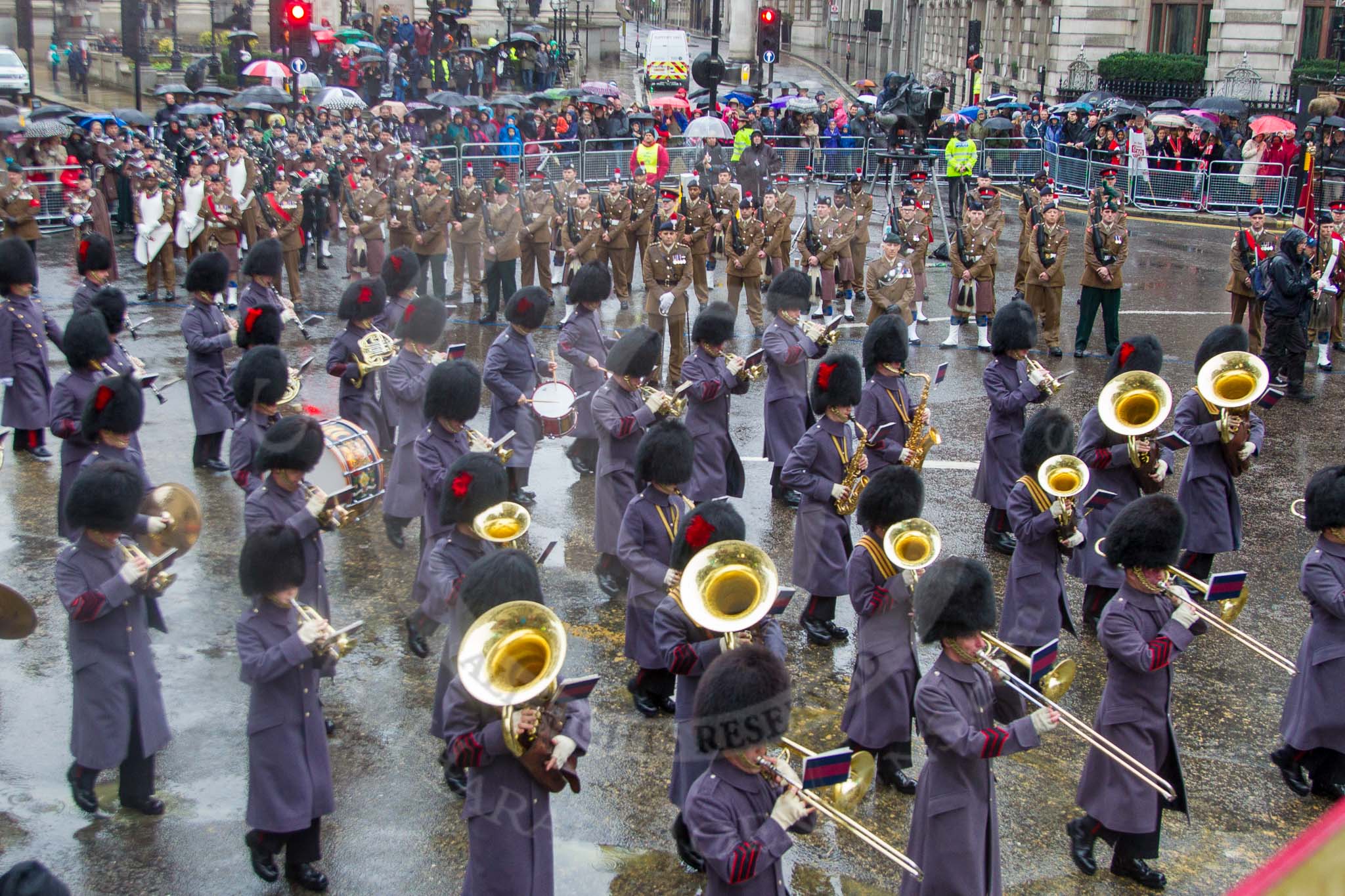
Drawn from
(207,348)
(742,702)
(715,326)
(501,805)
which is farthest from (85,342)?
(742,702)

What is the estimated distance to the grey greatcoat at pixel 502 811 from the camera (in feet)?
16.9

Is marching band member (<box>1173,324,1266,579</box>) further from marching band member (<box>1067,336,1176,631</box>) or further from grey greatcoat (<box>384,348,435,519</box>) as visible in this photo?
grey greatcoat (<box>384,348,435,519</box>)

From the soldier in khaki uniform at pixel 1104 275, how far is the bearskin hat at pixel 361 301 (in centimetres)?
754

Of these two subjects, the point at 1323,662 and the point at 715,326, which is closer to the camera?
the point at 1323,662

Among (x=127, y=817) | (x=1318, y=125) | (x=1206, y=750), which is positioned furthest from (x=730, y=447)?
(x=1318, y=125)

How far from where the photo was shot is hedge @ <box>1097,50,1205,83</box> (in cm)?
3281

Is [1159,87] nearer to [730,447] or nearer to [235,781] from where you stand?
[730,447]

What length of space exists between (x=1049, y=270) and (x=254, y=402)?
9132 millimetres

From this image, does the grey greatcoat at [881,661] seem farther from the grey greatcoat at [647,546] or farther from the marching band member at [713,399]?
the marching band member at [713,399]

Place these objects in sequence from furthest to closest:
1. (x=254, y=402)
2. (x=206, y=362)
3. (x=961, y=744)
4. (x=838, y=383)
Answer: (x=206, y=362) < (x=254, y=402) < (x=838, y=383) < (x=961, y=744)

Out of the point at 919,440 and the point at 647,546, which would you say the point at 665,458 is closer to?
the point at 647,546

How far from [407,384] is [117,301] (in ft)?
7.89

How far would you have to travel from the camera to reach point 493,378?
10.2 meters

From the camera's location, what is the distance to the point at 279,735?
583 cm
